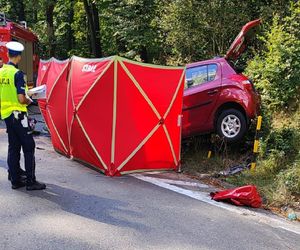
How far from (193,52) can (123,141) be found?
7977 millimetres

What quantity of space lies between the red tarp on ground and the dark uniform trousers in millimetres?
1706

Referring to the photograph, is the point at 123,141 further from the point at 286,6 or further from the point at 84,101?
the point at 286,6

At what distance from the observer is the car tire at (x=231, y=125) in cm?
877

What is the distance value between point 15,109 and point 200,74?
433cm

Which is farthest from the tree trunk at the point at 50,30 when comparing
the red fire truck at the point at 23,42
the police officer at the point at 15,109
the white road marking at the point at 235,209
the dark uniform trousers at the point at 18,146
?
the dark uniform trousers at the point at 18,146

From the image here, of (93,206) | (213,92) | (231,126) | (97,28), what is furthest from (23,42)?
(93,206)

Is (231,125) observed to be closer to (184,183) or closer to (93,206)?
(184,183)

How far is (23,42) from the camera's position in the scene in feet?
59.0

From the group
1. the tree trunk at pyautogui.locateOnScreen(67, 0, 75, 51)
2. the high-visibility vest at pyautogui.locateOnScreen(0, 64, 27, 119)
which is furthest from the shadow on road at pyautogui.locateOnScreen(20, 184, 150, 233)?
the tree trunk at pyautogui.locateOnScreen(67, 0, 75, 51)

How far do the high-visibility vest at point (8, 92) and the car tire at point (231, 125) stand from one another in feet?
13.7

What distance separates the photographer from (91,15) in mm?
26062

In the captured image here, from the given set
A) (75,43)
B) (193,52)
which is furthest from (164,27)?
(75,43)

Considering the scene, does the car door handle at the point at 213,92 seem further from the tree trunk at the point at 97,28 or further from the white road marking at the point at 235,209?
the tree trunk at the point at 97,28

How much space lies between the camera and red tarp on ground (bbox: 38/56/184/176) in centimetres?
766
